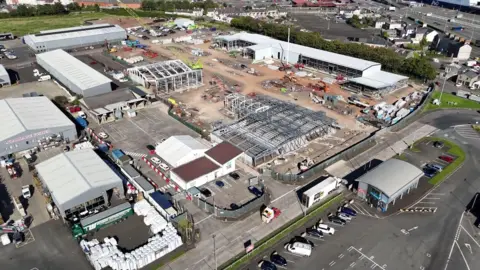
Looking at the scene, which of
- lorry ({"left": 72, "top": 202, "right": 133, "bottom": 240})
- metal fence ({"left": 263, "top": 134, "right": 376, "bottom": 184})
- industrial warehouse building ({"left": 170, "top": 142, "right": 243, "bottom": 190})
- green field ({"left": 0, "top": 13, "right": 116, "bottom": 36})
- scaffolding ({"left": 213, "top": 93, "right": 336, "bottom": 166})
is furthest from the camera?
green field ({"left": 0, "top": 13, "right": 116, "bottom": 36})

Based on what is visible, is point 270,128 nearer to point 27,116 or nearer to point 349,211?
point 349,211

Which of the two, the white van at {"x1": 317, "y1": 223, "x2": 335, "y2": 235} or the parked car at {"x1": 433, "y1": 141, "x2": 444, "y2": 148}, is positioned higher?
the parked car at {"x1": 433, "y1": 141, "x2": 444, "y2": 148}

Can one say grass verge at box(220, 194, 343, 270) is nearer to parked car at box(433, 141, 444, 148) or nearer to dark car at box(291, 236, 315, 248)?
dark car at box(291, 236, 315, 248)

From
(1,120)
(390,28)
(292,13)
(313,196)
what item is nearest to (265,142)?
(313,196)

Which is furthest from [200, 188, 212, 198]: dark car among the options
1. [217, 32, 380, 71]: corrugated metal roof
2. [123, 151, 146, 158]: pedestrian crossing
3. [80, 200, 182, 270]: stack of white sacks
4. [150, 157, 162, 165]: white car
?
[217, 32, 380, 71]: corrugated metal roof

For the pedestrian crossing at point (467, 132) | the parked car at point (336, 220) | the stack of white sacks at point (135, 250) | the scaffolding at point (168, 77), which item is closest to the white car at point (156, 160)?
the stack of white sacks at point (135, 250)

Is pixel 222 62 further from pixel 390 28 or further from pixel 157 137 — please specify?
pixel 390 28
